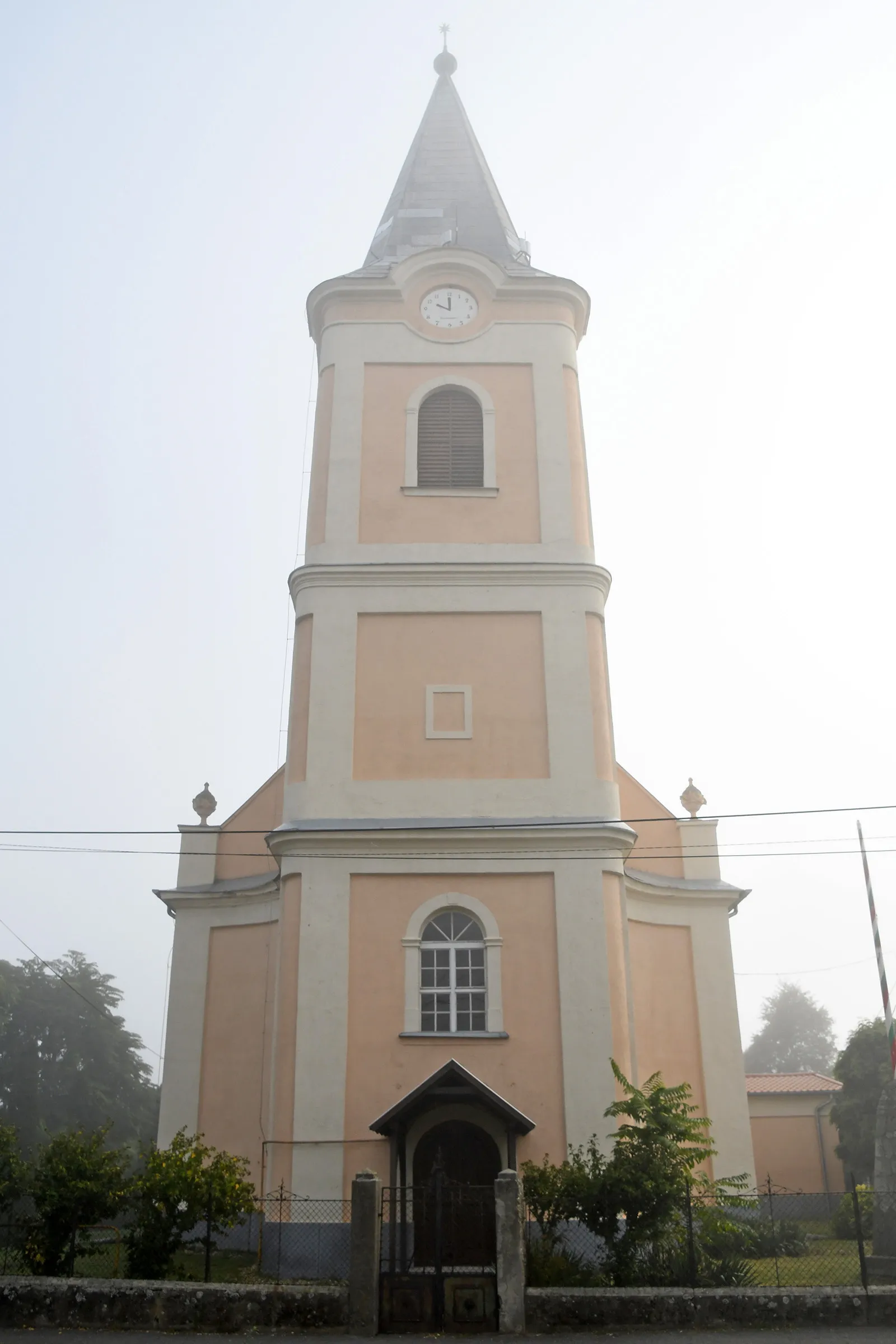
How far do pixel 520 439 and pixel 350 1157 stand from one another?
12.1 meters

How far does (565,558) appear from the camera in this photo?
20562mm

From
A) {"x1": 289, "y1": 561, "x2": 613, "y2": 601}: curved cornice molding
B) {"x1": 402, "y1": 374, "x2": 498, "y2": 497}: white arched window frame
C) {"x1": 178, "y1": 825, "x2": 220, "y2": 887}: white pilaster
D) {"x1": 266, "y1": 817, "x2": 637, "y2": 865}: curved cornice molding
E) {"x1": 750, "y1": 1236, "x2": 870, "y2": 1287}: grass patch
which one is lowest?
{"x1": 750, "y1": 1236, "x2": 870, "y2": 1287}: grass patch

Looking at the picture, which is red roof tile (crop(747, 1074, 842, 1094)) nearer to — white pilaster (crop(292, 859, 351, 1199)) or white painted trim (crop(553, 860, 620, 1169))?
white painted trim (crop(553, 860, 620, 1169))

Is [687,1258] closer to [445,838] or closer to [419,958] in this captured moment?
[419,958]

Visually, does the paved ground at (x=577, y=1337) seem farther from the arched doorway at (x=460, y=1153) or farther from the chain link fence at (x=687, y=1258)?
the arched doorway at (x=460, y=1153)

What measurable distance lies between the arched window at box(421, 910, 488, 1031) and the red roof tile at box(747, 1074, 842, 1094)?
18.2 meters

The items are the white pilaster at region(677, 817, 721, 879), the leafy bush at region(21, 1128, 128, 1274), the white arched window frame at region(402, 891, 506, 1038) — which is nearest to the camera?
the leafy bush at region(21, 1128, 128, 1274)

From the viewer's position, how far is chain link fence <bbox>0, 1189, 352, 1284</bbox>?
1461cm

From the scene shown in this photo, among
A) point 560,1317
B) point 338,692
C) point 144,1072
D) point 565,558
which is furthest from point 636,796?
point 144,1072

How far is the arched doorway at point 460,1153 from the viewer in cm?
1672

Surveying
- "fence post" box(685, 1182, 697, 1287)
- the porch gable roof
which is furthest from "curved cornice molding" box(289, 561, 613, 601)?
"fence post" box(685, 1182, 697, 1287)

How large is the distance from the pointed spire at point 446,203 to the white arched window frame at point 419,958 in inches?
495

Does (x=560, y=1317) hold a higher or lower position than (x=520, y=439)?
lower

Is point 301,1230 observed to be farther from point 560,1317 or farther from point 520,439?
point 520,439
